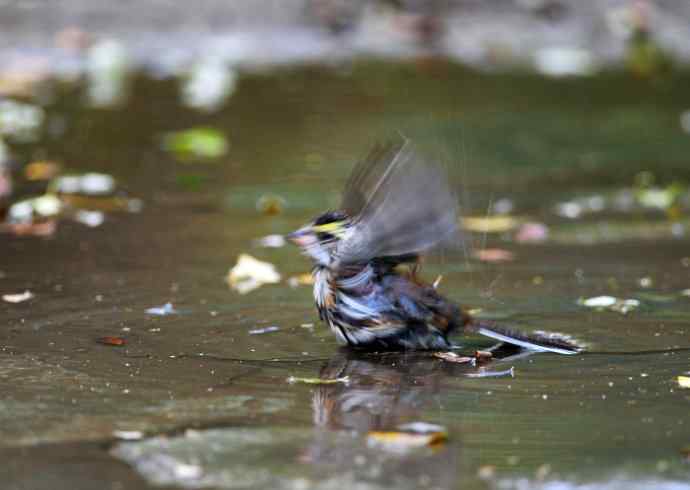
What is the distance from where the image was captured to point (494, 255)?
6414 millimetres

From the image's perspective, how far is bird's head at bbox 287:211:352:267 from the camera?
4652mm

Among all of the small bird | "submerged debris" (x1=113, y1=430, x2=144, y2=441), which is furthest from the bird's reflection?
"submerged debris" (x1=113, y1=430, x2=144, y2=441)

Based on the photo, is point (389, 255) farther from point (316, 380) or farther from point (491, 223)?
point (491, 223)

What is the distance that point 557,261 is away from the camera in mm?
6324

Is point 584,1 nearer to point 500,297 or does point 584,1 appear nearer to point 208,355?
point 500,297

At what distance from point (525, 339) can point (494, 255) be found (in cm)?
178

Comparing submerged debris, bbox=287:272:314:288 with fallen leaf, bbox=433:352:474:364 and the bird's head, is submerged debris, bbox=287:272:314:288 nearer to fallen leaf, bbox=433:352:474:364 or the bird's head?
the bird's head

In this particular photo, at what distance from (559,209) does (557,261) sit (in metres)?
1.29

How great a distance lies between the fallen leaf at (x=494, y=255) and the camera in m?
6.32

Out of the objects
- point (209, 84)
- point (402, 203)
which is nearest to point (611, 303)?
point (402, 203)

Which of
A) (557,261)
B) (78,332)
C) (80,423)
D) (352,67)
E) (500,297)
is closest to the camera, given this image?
(80,423)

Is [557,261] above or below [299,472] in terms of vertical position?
below

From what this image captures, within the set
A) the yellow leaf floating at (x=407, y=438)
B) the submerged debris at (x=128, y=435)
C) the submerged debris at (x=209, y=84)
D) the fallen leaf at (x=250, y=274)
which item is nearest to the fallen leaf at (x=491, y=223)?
the fallen leaf at (x=250, y=274)

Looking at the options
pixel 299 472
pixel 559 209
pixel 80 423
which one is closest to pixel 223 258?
pixel 559 209
